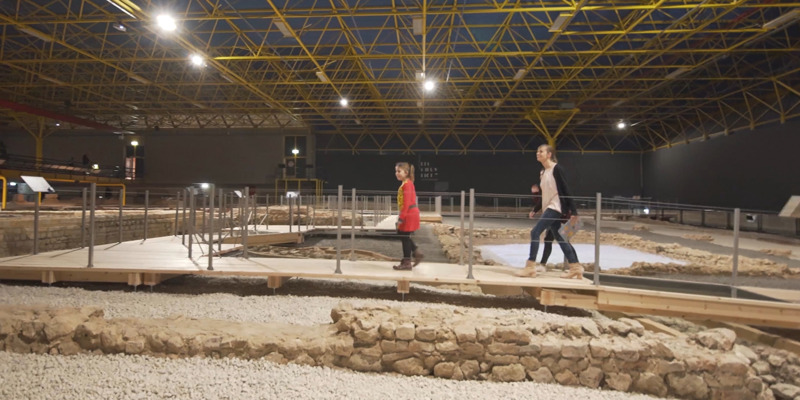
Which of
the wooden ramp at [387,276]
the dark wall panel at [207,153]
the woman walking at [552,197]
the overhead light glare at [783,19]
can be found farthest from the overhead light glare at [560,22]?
the dark wall panel at [207,153]

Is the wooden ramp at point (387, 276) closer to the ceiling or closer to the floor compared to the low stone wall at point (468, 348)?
closer to the ceiling

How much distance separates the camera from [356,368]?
155 inches

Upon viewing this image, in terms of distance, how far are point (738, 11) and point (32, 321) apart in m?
20.4

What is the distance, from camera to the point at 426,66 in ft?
68.4

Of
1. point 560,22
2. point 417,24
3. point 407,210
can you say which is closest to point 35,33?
point 417,24

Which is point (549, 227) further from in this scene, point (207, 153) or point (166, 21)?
point (207, 153)

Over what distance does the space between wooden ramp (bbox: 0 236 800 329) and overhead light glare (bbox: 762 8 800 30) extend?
1315 centimetres

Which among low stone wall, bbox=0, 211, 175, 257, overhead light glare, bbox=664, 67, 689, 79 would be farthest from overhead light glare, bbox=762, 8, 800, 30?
low stone wall, bbox=0, 211, 175, 257

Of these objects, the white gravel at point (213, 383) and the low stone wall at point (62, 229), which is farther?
the low stone wall at point (62, 229)

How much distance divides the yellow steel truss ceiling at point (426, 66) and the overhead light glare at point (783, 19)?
0.12 m

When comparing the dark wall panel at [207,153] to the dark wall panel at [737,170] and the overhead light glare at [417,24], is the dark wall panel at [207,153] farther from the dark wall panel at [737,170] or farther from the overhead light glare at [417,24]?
the dark wall panel at [737,170]

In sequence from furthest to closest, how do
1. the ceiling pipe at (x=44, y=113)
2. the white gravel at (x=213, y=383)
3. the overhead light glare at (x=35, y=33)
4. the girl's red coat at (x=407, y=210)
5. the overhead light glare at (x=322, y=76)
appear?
the ceiling pipe at (x=44, y=113), the overhead light glare at (x=322, y=76), the overhead light glare at (x=35, y=33), the girl's red coat at (x=407, y=210), the white gravel at (x=213, y=383)

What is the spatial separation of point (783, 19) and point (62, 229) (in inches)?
859

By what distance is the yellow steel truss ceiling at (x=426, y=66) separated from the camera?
1423 centimetres
